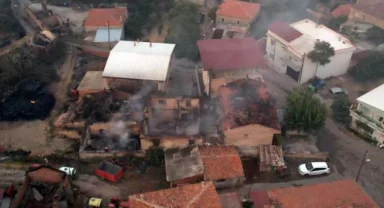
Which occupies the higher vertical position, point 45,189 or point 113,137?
point 113,137

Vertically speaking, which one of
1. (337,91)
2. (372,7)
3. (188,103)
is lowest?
(337,91)

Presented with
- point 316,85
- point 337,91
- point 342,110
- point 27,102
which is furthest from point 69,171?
point 337,91

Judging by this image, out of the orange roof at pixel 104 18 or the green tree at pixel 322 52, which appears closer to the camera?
the green tree at pixel 322 52

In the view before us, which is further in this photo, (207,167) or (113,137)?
(113,137)

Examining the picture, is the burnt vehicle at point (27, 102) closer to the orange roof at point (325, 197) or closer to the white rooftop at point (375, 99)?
the orange roof at point (325, 197)

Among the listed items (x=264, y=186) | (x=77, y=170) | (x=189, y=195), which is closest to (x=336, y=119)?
(x=264, y=186)

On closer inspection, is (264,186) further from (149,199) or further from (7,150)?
(7,150)

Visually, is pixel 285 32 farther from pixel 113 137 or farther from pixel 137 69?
pixel 113 137

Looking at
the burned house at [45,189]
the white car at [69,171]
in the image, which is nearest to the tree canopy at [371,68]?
the white car at [69,171]
